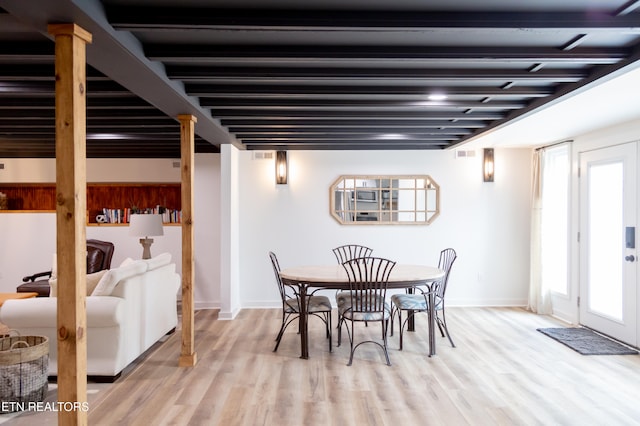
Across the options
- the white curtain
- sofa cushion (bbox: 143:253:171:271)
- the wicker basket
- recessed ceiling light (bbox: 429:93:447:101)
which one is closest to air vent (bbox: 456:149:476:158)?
the white curtain

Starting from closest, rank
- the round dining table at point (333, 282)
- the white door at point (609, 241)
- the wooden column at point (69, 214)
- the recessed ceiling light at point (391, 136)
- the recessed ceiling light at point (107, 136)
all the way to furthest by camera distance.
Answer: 1. the wooden column at point (69, 214)
2. the round dining table at point (333, 282)
3. the white door at point (609, 241)
4. the recessed ceiling light at point (391, 136)
5. the recessed ceiling light at point (107, 136)

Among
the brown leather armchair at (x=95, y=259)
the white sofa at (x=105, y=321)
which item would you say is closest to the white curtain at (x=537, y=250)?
the white sofa at (x=105, y=321)

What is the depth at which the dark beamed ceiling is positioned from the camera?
7.03 ft

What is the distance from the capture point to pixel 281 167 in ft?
20.1

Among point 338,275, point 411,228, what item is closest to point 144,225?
point 338,275

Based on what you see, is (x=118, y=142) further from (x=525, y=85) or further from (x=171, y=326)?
(x=525, y=85)

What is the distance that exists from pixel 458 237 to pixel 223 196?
345 cm

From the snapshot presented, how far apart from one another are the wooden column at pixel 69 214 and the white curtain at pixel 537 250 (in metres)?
5.60

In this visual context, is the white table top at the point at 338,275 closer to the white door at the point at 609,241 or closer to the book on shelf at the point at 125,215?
the white door at the point at 609,241

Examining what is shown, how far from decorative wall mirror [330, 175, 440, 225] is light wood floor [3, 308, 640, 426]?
200 cm

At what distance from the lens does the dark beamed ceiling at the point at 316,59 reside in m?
2.14

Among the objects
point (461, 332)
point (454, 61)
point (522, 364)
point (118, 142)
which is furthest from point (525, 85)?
point (118, 142)

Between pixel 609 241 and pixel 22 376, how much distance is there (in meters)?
5.67

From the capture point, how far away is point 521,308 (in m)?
6.04
